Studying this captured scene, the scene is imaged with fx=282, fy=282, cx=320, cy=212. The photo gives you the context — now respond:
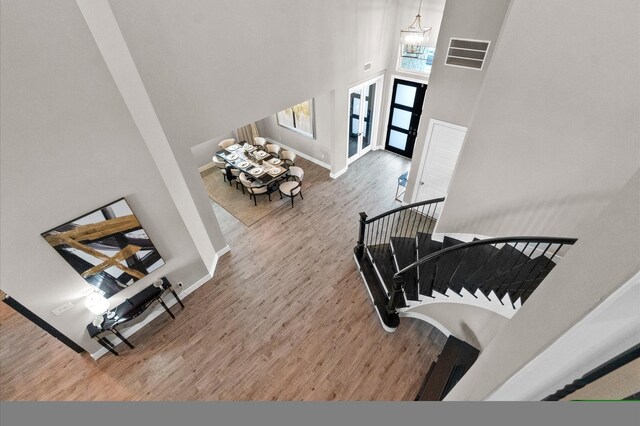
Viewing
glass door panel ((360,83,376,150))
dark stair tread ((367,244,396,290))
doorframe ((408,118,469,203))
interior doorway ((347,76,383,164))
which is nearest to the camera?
dark stair tread ((367,244,396,290))

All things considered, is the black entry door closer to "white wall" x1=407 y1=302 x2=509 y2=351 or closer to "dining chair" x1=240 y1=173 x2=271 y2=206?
"dining chair" x1=240 y1=173 x2=271 y2=206

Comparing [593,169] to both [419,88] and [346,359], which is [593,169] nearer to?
[346,359]

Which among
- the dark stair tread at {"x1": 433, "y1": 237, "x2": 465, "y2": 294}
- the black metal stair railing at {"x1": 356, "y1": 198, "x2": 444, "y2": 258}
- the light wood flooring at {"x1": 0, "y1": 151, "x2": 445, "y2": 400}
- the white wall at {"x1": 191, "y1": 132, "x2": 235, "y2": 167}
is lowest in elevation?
the light wood flooring at {"x1": 0, "y1": 151, "x2": 445, "y2": 400}

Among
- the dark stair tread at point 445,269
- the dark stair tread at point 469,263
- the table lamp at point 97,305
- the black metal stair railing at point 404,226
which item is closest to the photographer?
the dark stair tread at point 469,263

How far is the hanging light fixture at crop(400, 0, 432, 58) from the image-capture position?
5246 millimetres

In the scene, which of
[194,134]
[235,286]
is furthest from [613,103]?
[235,286]

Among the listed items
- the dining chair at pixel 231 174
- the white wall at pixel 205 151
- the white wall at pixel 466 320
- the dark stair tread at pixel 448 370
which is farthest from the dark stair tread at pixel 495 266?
the white wall at pixel 205 151

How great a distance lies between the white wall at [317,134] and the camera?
24.5 ft

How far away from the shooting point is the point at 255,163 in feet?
25.6

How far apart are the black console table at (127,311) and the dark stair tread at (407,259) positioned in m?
3.95

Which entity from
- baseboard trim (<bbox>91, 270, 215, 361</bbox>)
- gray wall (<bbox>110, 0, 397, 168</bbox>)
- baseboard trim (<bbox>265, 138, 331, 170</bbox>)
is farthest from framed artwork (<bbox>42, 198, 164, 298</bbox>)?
baseboard trim (<bbox>265, 138, 331, 170</bbox>)

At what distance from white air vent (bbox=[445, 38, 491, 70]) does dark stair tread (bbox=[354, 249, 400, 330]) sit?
3782 mm

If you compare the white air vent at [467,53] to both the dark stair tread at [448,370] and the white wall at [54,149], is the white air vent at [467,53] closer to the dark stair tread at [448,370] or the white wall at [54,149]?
the dark stair tread at [448,370]

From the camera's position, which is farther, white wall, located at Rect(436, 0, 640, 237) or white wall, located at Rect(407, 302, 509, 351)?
white wall, located at Rect(407, 302, 509, 351)
